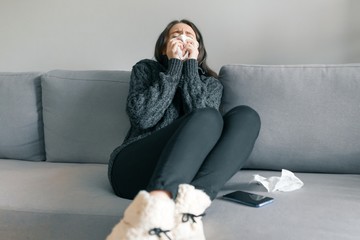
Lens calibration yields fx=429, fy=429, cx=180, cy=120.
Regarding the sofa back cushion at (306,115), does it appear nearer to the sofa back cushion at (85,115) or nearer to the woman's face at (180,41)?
the woman's face at (180,41)

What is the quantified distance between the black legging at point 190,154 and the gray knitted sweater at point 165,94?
130 mm

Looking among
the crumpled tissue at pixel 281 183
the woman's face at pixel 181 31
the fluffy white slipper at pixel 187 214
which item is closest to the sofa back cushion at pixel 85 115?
Answer: the woman's face at pixel 181 31

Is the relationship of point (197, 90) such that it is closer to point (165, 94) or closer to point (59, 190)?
point (165, 94)

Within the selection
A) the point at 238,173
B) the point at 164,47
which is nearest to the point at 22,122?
the point at 164,47

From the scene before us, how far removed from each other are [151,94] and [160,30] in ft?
2.39

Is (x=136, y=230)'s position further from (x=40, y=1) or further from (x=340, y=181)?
(x=40, y=1)

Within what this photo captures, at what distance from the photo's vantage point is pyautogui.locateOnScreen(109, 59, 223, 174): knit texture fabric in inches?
61.2

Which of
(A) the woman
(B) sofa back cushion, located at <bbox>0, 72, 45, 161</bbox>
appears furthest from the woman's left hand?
(B) sofa back cushion, located at <bbox>0, 72, 45, 161</bbox>

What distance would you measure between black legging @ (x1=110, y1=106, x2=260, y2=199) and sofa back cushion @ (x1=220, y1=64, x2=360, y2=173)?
0.24 meters

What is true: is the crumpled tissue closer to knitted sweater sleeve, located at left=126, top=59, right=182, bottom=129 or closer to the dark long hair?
knitted sweater sleeve, located at left=126, top=59, right=182, bottom=129

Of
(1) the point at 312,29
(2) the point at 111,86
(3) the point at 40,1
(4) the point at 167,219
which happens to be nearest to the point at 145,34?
(2) the point at 111,86

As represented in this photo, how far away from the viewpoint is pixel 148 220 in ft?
3.25

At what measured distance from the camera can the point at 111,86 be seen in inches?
75.1

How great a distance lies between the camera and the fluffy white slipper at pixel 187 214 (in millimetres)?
1058
